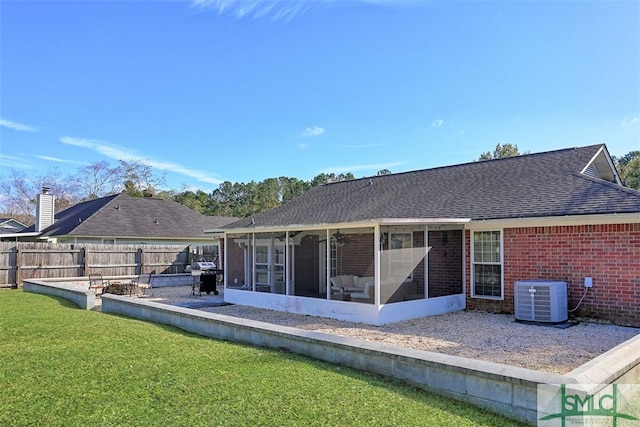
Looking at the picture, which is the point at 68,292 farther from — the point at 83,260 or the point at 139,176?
the point at 139,176

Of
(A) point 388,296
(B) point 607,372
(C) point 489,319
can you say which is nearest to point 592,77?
(C) point 489,319

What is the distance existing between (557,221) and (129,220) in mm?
22196

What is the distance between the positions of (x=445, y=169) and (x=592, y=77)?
533 cm

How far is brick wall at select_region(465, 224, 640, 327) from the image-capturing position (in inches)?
354

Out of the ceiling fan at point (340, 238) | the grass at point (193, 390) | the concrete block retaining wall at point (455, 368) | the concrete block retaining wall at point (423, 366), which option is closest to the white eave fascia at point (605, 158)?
the ceiling fan at point (340, 238)

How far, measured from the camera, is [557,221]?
9.74 m

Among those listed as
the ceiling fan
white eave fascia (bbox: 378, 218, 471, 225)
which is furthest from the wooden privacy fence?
white eave fascia (bbox: 378, 218, 471, 225)

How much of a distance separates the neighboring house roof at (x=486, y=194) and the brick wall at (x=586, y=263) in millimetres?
558

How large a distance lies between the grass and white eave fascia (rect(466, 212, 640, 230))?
649 cm

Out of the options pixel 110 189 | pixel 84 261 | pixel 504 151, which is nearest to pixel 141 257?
pixel 84 261

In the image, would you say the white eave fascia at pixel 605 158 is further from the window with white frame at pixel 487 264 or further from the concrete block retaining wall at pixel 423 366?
the concrete block retaining wall at pixel 423 366

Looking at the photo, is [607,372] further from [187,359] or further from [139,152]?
[139,152]

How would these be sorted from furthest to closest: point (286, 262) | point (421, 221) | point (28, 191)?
point (28, 191)
point (286, 262)
point (421, 221)

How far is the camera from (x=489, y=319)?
10125 mm
